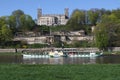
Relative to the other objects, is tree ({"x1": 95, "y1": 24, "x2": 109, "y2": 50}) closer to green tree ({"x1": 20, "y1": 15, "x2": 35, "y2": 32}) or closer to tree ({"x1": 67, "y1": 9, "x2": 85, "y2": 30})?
tree ({"x1": 67, "y1": 9, "x2": 85, "y2": 30})

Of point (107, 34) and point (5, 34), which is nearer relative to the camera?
point (107, 34)

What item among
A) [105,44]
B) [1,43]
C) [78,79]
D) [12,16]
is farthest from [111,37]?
[78,79]

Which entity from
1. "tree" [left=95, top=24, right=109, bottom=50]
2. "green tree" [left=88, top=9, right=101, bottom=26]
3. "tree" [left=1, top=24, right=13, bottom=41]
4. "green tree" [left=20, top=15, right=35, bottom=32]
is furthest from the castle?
"tree" [left=95, top=24, right=109, bottom=50]

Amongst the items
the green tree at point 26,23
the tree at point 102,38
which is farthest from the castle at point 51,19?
the tree at point 102,38

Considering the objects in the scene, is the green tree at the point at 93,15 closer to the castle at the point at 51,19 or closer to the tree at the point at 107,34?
the tree at the point at 107,34

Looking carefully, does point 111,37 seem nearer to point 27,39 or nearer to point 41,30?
point 27,39

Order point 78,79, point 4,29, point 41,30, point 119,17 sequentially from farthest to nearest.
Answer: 1. point 41,30
2. point 119,17
3. point 4,29
4. point 78,79

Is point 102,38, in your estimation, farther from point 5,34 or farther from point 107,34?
point 5,34

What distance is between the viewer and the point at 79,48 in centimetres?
10925

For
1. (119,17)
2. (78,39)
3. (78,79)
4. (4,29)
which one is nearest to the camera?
(78,79)

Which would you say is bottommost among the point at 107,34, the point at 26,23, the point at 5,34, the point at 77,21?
the point at 107,34

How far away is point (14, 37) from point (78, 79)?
342 feet

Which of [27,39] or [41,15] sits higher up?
[41,15]

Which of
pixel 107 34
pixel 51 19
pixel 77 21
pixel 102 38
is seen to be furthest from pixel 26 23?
pixel 51 19
